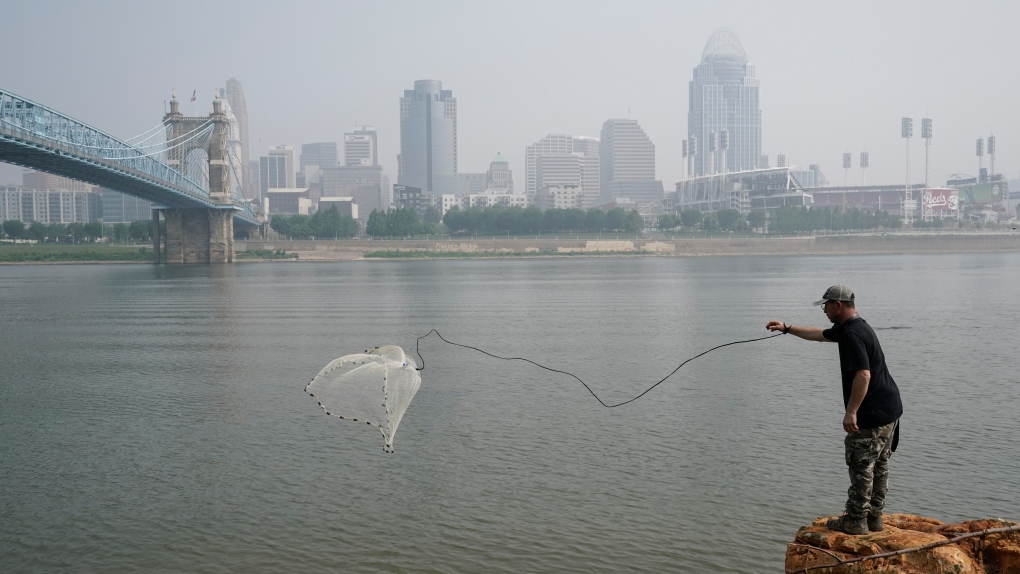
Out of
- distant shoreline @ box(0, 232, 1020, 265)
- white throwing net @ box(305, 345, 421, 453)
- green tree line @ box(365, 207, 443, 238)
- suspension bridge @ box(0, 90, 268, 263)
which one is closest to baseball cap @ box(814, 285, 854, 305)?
white throwing net @ box(305, 345, 421, 453)

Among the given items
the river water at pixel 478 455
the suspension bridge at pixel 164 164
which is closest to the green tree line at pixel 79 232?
the suspension bridge at pixel 164 164

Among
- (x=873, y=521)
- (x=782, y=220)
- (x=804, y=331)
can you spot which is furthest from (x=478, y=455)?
(x=782, y=220)

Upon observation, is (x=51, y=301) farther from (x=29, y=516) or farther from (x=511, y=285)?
(x=29, y=516)

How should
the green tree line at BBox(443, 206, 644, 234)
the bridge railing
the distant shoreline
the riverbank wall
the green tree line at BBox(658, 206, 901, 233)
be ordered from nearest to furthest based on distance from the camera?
the bridge railing → the distant shoreline → the riverbank wall → the green tree line at BBox(443, 206, 644, 234) → the green tree line at BBox(658, 206, 901, 233)

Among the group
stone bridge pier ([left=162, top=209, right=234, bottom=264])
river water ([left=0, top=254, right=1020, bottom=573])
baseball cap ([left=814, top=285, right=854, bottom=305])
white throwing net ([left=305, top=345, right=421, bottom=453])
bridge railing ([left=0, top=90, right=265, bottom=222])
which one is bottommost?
river water ([left=0, top=254, right=1020, bottom=573])

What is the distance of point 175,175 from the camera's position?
89500 mm

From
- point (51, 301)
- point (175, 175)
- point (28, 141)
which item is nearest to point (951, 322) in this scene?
point (51, 301)

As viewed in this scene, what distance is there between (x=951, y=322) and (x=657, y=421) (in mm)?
21527

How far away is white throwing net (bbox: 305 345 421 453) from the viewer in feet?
35.3

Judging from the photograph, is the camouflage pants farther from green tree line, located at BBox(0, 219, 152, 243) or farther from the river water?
green tree line, located at BBox(0, 219, 152, 243)

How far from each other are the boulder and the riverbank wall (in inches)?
4479

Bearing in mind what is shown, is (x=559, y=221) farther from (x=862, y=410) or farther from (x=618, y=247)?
(x=862, y=410)

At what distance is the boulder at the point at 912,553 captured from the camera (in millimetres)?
6238

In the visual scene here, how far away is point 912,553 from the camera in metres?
6.29
